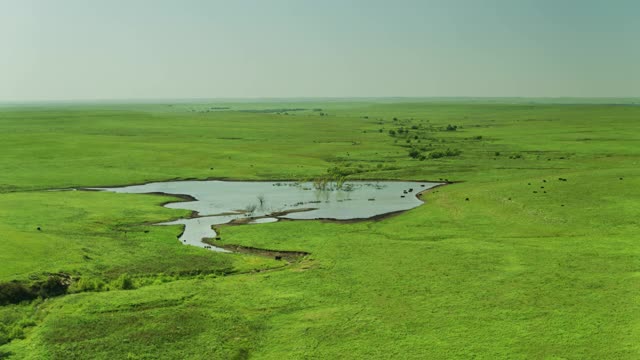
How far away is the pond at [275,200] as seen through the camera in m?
55.7

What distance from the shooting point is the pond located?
5566 centimetres

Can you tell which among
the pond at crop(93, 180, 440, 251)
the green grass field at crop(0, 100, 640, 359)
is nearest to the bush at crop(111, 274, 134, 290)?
the green grass field at crop(0, 100, 640, 359)

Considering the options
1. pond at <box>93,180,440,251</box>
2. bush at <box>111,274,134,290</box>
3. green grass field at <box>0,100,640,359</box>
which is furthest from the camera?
pond at <box>93,180,440,251</box>

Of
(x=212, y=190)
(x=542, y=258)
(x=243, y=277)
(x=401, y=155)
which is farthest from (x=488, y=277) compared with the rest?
(x=401, y=155)

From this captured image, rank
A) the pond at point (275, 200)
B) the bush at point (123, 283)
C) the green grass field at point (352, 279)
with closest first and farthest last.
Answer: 1. the green grass field at point (352, 279)
2. the bush at point (123, 283)
3. the pond at point (275, 200)

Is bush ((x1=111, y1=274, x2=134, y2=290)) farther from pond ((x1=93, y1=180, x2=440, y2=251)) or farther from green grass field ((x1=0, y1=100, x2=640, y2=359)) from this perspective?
pond ((x1=93, y1=180, x2=440, y2=251))

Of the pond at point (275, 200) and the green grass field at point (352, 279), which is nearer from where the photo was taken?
the green grass field at point (352, 279)

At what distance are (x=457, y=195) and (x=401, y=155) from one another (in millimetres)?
37741

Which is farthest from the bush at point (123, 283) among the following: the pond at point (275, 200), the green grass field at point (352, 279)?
the pond at point (275, 200)

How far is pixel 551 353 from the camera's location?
24875 mm

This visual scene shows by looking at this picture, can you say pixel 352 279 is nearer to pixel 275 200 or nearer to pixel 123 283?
pixel 123 283

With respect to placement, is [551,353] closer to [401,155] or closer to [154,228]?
[154,228]

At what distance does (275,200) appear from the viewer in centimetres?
6569

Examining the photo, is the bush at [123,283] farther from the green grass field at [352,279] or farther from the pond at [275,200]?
the pond at [275,200]
